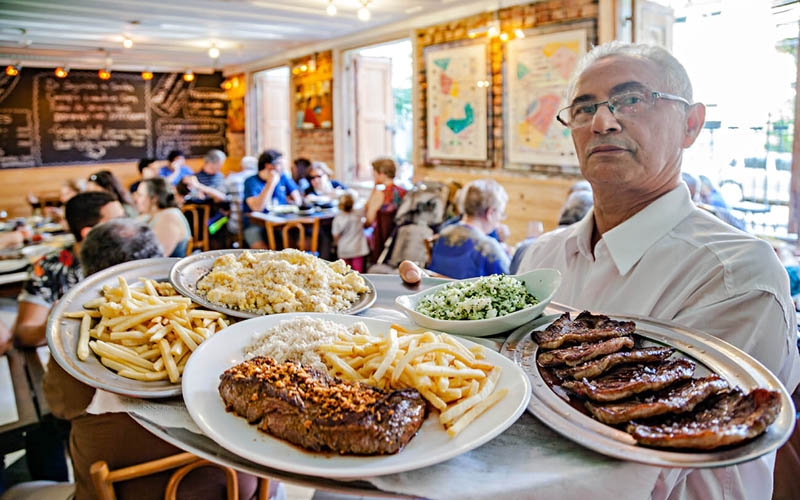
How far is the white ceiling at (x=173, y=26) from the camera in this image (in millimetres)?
6820

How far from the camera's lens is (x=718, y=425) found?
0.76m

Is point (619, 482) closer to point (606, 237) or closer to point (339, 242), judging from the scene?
point (606, 237)

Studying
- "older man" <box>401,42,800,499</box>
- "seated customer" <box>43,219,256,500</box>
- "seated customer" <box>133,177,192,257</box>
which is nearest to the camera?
"older man" <box>401,42,800,499</box>

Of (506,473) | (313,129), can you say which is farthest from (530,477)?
(313,129)

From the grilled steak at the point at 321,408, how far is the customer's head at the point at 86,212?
3104 mm

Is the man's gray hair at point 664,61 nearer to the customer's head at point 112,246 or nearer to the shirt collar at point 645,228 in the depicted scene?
the shirt collar at point 645,228

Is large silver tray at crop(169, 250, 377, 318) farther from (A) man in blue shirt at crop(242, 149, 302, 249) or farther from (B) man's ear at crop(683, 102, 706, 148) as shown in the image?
(A) man in blue shirt at crop(242, 149, 302, 249)

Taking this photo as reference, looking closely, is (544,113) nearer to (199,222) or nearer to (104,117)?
(199,222)

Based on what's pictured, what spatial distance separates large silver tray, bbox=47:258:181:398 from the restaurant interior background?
11.3ft

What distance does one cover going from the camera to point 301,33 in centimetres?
877

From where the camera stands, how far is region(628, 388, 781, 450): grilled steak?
0.73m

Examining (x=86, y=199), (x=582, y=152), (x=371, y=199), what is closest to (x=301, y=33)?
(x=371, y=199)

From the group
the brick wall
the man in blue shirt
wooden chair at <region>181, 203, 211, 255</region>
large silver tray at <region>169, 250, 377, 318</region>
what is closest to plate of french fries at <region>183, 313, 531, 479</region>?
large silver tray at <region>169, 250, 377, 318</region>

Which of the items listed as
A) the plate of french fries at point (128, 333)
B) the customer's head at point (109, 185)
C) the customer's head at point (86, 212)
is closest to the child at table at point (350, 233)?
the customer's head at point (109, 185)
